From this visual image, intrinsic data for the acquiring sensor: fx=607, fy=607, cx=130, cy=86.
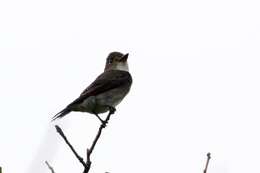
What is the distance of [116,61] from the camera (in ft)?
43.4

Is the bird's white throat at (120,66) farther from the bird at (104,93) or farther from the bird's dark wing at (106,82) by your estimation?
the bird's dark wing at (106,82)

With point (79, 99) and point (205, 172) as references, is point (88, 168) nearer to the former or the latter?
point (205, 172)

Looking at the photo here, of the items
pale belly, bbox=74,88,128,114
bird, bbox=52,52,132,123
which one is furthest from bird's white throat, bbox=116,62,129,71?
pale belly, bbox=74,88,128,114

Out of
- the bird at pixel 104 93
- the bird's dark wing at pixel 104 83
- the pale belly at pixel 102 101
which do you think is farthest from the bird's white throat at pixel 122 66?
the pale belly at pixel 102 101

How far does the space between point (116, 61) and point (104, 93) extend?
2.48 meters

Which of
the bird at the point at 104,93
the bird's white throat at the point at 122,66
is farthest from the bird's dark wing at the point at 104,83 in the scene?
the bird's white throat at the point at 122,66

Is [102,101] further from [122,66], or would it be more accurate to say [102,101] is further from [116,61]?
[116,61]

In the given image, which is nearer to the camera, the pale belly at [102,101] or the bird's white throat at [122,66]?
the pale belly at [102,101]

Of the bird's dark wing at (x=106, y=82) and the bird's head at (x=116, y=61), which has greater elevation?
the bird's head at (x=116, y=61)

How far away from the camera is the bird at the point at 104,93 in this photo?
33.4 feet

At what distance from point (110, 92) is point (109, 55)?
2.83 meters

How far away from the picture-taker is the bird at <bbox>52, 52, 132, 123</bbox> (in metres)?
10.2

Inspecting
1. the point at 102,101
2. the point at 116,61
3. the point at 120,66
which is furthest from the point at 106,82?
the point at 116,61

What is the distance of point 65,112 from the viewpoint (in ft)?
32.1
